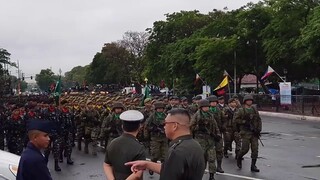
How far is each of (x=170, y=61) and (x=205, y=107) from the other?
127 ft

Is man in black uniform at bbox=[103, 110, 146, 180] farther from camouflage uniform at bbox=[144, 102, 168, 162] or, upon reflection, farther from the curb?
the curb

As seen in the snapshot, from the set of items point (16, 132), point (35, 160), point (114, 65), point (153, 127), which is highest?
point (114, 65)

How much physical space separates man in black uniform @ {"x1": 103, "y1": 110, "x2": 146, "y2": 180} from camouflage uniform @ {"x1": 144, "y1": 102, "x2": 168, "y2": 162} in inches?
241

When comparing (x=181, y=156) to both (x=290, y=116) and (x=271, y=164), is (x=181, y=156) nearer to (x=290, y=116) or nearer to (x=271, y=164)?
(x=271, y=164)

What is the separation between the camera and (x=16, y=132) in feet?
44.3

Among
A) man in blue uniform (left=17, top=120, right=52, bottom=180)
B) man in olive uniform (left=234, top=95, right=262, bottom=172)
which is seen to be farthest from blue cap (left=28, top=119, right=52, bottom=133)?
man in olive uniform (left=234, top=95, right=262, bottom=172)

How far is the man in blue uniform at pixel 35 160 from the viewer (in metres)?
4.58

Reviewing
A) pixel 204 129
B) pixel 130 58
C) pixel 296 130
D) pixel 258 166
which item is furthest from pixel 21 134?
pixel 130 58

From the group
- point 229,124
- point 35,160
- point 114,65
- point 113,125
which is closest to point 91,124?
point 113,125

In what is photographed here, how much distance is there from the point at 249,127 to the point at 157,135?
218 cm

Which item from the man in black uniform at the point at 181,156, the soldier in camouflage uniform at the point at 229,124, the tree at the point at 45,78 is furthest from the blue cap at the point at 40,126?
the tree at the point at 45,78

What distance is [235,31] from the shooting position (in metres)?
42.2

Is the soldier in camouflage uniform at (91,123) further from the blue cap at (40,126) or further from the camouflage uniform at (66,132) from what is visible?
the blue cap at (40,126)

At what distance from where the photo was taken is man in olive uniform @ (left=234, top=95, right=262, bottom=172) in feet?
37.1
